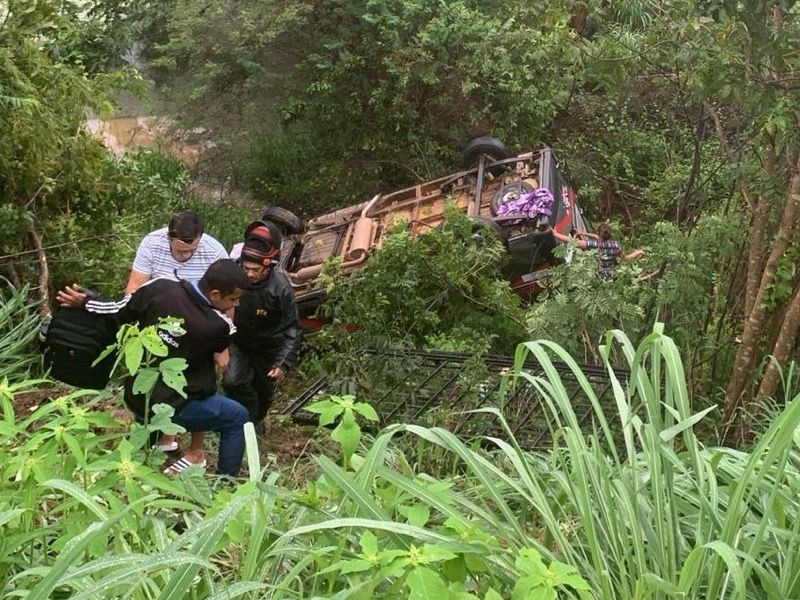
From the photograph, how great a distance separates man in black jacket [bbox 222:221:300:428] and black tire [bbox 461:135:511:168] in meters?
6.35

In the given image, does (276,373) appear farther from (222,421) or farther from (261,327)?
(222,421)

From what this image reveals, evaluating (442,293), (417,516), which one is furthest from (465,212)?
(417,516)

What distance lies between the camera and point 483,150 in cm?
1073

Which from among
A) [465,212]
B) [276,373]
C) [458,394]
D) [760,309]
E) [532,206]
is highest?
[760,309]

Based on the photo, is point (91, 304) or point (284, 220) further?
point (284, 220)

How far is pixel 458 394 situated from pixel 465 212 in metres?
4.06

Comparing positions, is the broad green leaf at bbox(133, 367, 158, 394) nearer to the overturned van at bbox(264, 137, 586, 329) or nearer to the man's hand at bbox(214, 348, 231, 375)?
the man's hand at bbox(214, 348, 231, 375)

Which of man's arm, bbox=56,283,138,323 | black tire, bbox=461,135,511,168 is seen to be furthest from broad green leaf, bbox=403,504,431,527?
black tire, bbox=461,135,511,168

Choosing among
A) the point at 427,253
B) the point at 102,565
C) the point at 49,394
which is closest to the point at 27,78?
the point at 49,394

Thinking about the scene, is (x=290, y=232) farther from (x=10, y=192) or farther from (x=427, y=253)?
(x=10, y=192)

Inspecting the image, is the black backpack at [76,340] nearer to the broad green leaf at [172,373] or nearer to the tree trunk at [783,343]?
the broad green leaf at [172,373]

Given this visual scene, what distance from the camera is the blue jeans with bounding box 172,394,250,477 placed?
3.71 m

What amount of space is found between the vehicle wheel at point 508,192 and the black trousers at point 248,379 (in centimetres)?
431

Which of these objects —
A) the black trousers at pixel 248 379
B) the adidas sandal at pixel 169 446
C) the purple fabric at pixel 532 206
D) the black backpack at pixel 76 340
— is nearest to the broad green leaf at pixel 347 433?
the black backpack at pixel 76 340
